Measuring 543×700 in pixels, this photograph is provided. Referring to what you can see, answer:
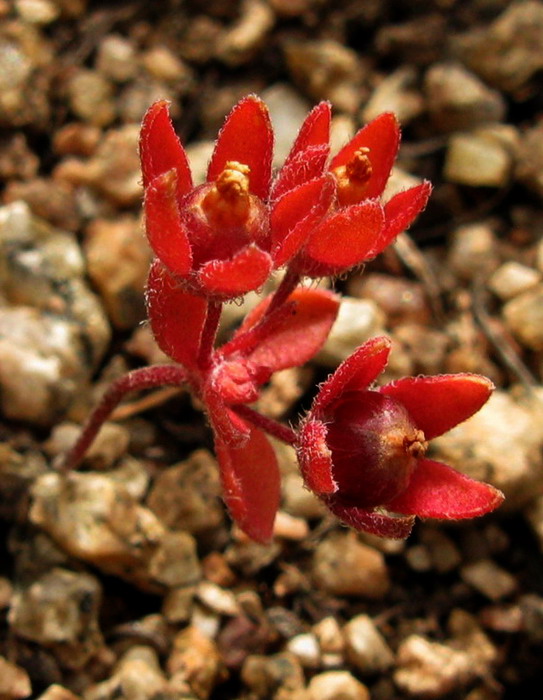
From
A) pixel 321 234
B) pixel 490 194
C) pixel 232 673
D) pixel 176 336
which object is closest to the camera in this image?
pixel 321 234

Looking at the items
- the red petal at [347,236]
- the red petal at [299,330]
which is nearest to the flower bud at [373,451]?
the red petal at [347,236]

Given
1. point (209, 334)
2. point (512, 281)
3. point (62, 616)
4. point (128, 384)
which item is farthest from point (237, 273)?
point (512, 281)

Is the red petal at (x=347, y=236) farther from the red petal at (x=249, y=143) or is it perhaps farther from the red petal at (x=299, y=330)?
the red petal at (x=299, y=330)

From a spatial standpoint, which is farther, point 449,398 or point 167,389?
point 167,389

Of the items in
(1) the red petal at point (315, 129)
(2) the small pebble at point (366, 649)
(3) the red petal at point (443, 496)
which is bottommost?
(2) the small pebble at point (366, 649)

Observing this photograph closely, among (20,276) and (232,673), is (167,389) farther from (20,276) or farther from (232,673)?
(232,673)

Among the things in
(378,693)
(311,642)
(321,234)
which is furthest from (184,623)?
(321,234)
